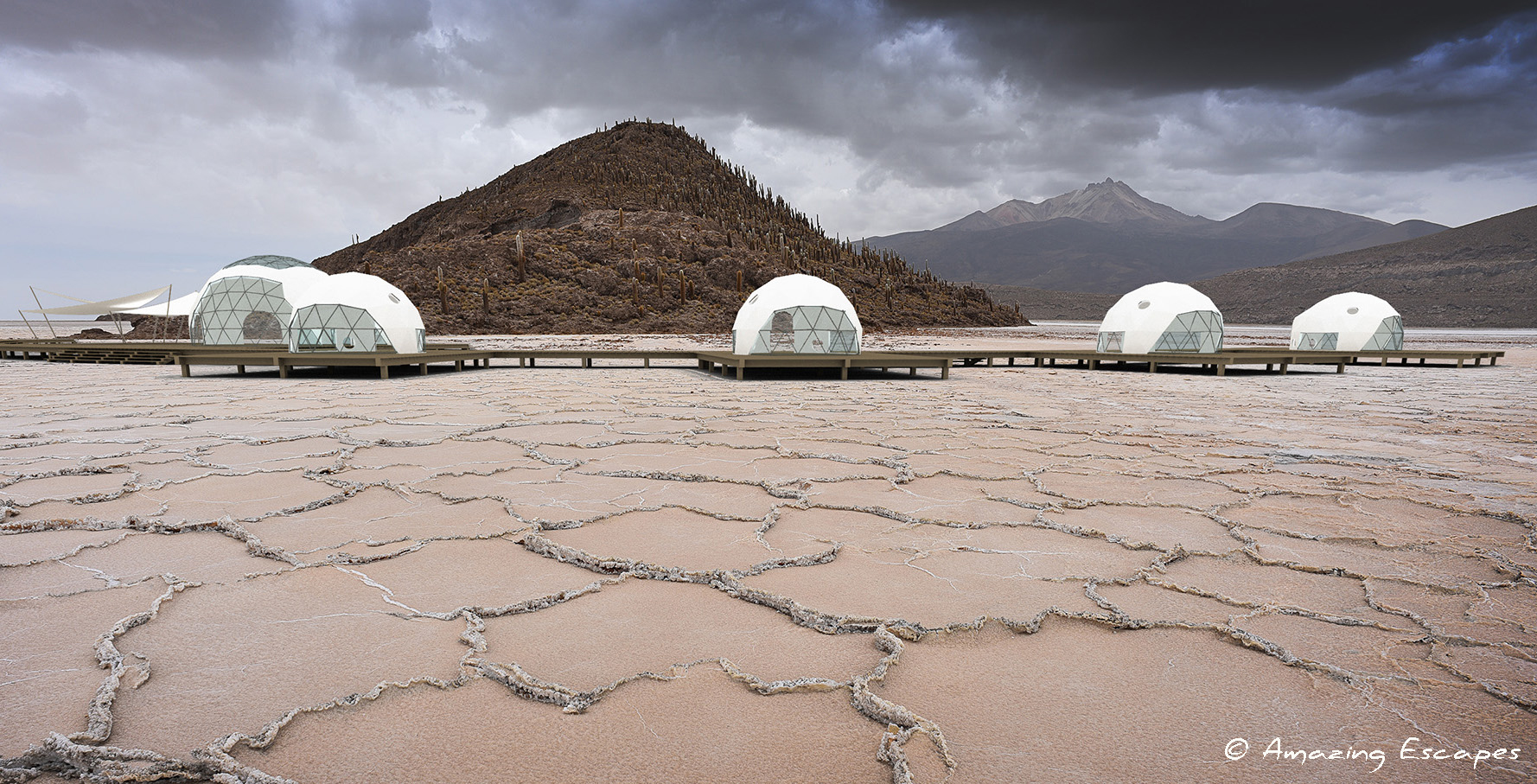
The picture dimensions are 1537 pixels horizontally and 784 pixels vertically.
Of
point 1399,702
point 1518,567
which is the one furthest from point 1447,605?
point 1399,702

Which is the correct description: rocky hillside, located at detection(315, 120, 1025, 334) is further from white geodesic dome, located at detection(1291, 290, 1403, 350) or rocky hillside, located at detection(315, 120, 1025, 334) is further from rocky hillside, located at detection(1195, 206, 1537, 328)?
rocky hillside, located at detection(1195, 206, 1537, 328)

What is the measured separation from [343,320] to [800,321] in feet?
33.0

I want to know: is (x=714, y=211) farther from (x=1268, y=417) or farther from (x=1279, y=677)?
(x=1279, y=677)

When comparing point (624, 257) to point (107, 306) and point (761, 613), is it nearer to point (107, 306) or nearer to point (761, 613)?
point (107, 306)

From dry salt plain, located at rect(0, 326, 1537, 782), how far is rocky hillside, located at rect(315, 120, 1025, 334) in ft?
103

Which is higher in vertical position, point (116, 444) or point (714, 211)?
point (714, 211)

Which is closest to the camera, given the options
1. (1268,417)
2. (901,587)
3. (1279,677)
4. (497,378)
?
(1279,677)

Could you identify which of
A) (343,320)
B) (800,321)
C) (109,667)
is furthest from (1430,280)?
(109,667)

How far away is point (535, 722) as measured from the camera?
66.6 inches

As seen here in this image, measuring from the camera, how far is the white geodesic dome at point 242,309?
2206 centimetres

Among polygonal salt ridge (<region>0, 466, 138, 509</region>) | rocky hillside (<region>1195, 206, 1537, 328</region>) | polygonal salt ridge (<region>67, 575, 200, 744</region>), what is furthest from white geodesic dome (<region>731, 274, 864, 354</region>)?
rocky hillside (<region>1195, 206, 1537, 328</region>)

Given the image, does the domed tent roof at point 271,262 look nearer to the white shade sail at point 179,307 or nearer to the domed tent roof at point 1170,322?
the white shade sail at point 179,307

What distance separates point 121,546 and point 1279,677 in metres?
4.22

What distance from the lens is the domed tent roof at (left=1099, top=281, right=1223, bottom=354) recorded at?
58.8 feet
